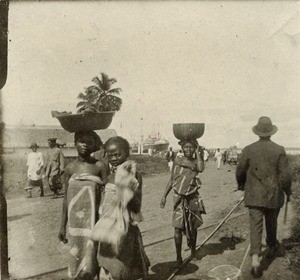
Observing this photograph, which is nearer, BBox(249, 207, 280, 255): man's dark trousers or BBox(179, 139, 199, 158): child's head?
BBox(249, 207, 280, 255): man's dark trousers

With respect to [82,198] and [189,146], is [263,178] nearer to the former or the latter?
[189,146]

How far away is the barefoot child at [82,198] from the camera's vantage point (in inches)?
146

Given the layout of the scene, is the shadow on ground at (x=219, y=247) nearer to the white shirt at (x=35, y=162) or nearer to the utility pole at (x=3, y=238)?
the utility pole at (x=3, y=238)

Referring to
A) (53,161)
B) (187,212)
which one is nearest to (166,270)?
(187,212)

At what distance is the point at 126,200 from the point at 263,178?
200cm

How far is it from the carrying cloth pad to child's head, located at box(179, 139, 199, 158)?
65.9 inches

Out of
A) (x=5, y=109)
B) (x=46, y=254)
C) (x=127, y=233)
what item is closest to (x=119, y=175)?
(x=127, y=233)

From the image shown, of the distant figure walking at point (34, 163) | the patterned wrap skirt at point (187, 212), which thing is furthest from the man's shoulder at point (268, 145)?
the distant figure walking at point (34, 163)

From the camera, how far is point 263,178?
183 inches

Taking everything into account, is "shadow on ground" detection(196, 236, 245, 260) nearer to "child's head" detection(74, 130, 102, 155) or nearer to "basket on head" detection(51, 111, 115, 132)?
"child's head" detection(74, 130, 102, 155)

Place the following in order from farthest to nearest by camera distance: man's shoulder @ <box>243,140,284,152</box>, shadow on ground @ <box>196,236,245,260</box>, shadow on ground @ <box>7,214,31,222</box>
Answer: shadow on ground @ <box>7,214,31,222</box>
shadow on ground @ <box>196,236,245,260</box>
man's shoulder @ <box>243,140,284,152</box>

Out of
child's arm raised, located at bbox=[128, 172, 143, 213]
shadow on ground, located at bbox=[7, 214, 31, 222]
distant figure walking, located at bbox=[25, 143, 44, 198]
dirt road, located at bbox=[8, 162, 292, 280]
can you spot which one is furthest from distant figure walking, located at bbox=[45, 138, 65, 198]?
child's arm raised, located at bbox=[128, 172, 143, 213]

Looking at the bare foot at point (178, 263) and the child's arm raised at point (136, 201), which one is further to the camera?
the bare foot at point (178, 263)

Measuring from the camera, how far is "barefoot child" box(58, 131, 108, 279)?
3.71m
